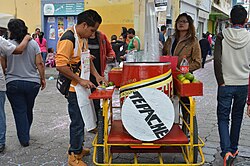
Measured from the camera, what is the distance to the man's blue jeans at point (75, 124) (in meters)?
3.38

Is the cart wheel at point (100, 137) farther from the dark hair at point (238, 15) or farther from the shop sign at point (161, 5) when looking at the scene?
the shop sign at point (161, 5)

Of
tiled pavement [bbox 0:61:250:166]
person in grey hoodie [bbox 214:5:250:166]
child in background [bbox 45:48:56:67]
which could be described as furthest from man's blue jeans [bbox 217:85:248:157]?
child in background [bbox 45:48:56:67]

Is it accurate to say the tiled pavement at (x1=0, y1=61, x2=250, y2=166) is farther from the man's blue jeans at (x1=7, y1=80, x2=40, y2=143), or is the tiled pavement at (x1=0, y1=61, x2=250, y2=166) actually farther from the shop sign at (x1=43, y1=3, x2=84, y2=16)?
the shop sign at (x1=43, y1=3, x2=84, y2=16)

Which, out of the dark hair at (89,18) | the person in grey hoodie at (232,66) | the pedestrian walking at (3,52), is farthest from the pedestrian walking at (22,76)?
the person in grey hoodie at (232,66)

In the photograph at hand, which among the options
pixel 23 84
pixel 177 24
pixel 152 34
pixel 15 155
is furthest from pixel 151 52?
pixel 15 155

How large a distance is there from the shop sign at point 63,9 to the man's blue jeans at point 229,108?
12603 mm

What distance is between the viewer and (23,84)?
4.11 metres

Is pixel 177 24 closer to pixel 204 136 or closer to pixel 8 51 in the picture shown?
pixel 204 136

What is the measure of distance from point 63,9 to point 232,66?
13.2 meters

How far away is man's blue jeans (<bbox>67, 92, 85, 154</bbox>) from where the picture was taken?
3385 mm

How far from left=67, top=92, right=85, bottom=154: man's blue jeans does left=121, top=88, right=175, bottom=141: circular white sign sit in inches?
24.4

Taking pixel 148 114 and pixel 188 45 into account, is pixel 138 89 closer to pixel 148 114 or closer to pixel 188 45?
pixel 148 114

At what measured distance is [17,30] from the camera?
13.4 feet

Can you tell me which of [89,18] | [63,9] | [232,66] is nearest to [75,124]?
[89,18]
